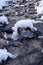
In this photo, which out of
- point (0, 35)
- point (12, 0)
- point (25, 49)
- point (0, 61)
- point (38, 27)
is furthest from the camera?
point (12, 0)

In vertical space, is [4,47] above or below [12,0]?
above

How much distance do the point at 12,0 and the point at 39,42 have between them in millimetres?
8170

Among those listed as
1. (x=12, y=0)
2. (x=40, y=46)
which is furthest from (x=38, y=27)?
(x=12, y=0)

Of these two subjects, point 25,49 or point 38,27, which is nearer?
point 25,49

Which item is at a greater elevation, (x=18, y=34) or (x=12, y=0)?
(x=18, y=34)

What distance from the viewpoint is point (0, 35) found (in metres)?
5.22

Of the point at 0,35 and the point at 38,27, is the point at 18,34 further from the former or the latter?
the point at 38,27

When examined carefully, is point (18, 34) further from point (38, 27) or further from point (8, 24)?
point (8, 24)

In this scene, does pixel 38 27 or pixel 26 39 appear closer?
pixel 26 39

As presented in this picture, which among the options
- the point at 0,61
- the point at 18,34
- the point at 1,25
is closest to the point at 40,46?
the point at 18,34

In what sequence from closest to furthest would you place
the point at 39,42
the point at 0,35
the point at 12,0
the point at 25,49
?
1. the point at 25,49
2. the point at 39,42
3. the point at 0,35
4. the point at 12,0

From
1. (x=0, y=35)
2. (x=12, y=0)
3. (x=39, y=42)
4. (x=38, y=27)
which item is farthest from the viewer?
(x=12, y=0)

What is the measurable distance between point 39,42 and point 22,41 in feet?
1.04

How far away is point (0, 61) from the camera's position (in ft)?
12.2
